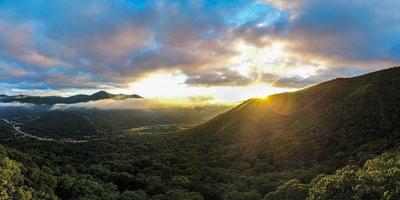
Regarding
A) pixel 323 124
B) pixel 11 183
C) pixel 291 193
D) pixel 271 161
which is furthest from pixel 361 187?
pixel 323 124

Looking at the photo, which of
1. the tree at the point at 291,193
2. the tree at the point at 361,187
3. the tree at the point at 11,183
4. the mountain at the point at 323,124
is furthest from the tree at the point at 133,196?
the mountain at the point at 323,124

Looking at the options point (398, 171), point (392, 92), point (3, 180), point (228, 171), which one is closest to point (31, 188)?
point (3, 180)

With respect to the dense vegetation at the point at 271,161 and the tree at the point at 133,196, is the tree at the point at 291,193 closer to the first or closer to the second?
the dense vegetation at the point at 271,161

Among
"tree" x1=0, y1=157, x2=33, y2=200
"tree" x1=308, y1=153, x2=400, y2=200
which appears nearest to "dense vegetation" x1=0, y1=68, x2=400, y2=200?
"tree" x1=308, y1=153, x2=400, y2=200

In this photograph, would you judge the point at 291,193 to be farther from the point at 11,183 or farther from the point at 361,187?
the point at 11,183

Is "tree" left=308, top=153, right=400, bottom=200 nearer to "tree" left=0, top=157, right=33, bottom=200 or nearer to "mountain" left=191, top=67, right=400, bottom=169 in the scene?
"mountain" left=191, top=67, right=400, bottom=169

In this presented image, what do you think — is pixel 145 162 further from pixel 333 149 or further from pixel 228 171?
pixel 333 149
